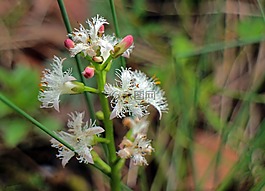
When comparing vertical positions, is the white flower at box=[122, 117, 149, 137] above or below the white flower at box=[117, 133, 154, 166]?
above

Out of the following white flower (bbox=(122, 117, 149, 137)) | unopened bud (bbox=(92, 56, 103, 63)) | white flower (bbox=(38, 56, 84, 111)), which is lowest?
white flower (bbox=(122, 117, 149, 137))

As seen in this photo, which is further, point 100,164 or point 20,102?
point 20,102

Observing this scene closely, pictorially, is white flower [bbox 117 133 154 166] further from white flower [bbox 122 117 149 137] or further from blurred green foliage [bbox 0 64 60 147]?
blurred green foliage [bbox 0 64 60 147]

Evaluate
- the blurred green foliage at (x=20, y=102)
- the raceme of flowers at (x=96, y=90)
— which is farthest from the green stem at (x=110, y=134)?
the blurred green foliage at (x=20, y=102)

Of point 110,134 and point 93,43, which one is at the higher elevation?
point 93,43

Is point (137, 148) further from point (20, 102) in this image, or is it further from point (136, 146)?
point (20, 102)

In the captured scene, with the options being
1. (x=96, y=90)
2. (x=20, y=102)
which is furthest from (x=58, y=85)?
(x=20, y=102)

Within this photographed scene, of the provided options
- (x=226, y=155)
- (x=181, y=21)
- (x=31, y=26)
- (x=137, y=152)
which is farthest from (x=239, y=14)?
(x=137, y=152)

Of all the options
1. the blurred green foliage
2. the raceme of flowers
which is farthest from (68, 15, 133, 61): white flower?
the blurred green foliage

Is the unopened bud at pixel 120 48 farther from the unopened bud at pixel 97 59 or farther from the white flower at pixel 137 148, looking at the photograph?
the white flower at pixel 137 148
